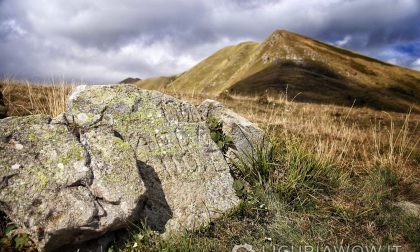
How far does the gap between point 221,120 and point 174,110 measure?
997 mm

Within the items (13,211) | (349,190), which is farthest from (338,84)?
(13,211)

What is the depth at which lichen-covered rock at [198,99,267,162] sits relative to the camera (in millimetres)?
6707

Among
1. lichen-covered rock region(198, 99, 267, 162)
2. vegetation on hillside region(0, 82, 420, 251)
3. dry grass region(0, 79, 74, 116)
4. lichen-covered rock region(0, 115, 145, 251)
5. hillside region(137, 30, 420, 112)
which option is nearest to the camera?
lichen-covered rock region(0, 115, 145, 251)

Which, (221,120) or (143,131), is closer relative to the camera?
(143,131)

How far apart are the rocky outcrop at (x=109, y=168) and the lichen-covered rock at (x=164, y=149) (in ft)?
0.05

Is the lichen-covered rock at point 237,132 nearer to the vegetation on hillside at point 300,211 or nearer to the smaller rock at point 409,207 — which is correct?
the vegetation on hillside at point 300,211

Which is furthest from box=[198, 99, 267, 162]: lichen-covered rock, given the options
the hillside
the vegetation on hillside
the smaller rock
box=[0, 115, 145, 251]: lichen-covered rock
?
the hillside

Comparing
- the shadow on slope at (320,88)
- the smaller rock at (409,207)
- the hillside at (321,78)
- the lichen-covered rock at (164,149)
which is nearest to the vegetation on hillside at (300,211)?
the smaller rock at (409,207)

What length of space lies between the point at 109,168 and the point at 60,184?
2.03 ft

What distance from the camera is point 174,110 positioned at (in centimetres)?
665

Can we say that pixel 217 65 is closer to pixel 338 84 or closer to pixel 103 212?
pixel 338 84

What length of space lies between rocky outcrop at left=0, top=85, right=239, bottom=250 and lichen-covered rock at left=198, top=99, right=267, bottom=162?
1.62 feet

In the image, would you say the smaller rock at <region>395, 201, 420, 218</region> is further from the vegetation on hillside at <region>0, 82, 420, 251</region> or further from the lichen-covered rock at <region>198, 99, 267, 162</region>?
the lichen-covered rock at <region>198, 99, 267, 162</region>

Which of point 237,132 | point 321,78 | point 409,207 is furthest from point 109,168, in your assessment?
point 321,78
